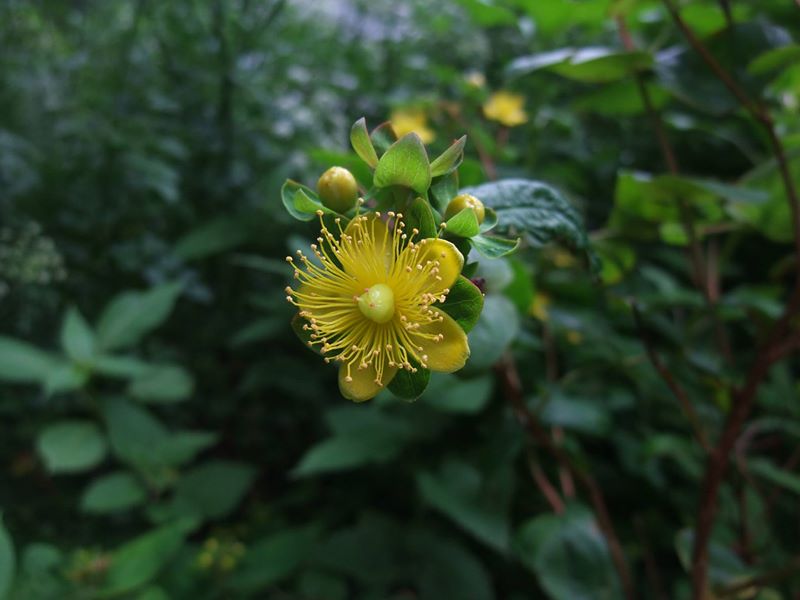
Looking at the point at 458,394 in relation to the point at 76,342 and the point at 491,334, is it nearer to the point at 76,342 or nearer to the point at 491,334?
the point at 491,334

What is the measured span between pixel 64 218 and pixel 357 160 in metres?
0.84

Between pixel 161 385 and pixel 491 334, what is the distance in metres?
0.68

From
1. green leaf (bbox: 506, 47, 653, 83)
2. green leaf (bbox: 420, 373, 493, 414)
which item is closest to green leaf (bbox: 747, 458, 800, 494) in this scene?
green leaf (bbox: 420, 373, 493, 414)

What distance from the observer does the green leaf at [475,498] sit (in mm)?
801

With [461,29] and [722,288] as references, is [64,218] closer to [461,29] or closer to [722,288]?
[461,29]

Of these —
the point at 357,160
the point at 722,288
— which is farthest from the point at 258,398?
the point at 722,288

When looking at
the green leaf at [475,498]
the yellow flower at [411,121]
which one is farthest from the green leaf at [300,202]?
the yellow flower at [411,121]

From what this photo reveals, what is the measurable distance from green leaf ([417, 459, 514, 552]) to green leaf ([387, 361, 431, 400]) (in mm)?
406

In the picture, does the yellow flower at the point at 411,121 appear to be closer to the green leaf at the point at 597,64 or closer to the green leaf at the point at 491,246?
the green leaf at the point at 597,64

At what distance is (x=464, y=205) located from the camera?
41 centimetres

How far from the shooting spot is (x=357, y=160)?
54 centimetres

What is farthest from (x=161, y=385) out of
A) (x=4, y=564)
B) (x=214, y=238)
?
(x=4, y=564)

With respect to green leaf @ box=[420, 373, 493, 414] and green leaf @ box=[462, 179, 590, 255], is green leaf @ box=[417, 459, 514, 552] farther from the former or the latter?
green leaf @ box=[462, 179, 590, 255]

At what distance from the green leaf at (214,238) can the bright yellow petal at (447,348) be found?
30.2 inches
